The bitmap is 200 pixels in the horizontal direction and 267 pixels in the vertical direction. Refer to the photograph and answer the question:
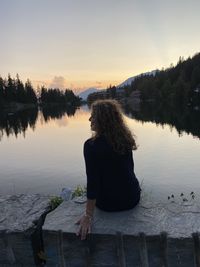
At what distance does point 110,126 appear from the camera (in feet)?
15.8

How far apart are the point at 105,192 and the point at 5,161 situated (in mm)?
20040

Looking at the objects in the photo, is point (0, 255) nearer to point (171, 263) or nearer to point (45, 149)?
point (171, 263)

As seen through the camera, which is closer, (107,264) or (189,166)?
(107,264)

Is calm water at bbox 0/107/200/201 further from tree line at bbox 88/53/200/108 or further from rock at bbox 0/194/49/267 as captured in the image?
tree line at bbox 88/53/200/108

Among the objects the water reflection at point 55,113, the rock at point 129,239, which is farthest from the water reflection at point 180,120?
the rock at point 129,239

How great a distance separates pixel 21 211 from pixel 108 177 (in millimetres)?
1593

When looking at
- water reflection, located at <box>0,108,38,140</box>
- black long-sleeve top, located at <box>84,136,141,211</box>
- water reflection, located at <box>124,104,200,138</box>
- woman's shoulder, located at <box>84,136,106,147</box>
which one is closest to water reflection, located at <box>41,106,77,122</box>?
water reflection, located at <box>0,108,38,140</box>

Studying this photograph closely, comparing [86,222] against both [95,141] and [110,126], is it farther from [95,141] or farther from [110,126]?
[110,126]

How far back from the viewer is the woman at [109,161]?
15.5 feet

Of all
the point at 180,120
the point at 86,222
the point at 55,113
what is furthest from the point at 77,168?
the point at 55,113

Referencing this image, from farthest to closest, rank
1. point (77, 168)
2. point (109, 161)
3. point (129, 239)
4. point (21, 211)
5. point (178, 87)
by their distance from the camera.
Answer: point (178, 87), point (77, 168), point (21, 211), point (109, 161), point (129, 239)

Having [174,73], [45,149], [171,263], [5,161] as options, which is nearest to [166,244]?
[171,263]

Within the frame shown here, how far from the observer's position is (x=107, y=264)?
4453 mm

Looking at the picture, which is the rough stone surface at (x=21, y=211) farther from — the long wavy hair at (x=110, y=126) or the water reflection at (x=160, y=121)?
the water reflection at (x=160, y=121)
